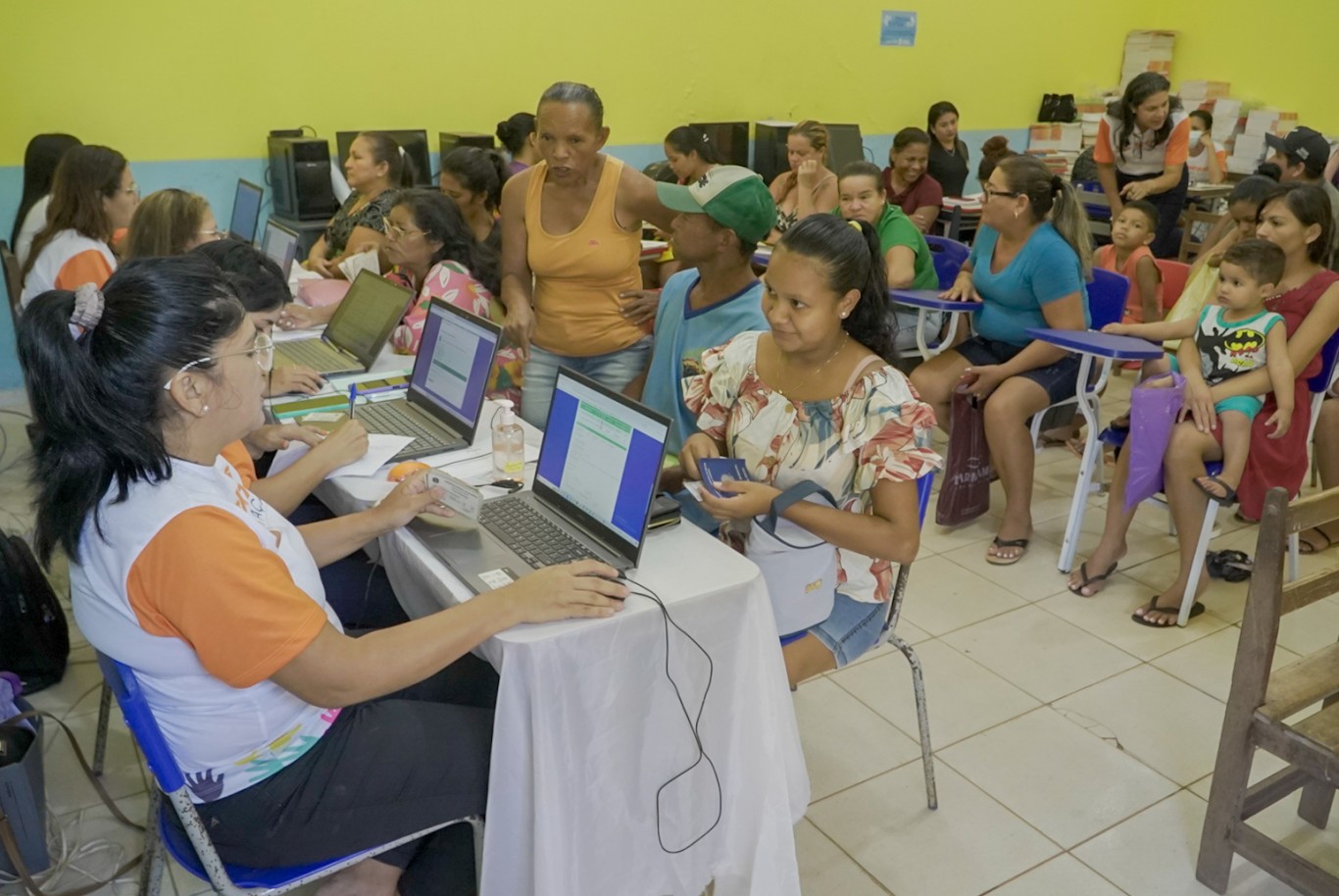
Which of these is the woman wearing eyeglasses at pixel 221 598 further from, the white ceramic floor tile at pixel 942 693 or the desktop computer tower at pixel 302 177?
the desktop computer tower at pixel 302 177

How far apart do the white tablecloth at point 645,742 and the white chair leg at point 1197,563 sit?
1.69 metres

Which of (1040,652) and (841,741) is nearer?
(841,741)

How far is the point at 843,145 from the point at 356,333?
4561mm

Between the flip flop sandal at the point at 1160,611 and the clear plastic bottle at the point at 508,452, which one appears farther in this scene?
the flip flop sandal at the point at 1160,611

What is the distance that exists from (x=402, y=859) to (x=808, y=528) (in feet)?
2.87

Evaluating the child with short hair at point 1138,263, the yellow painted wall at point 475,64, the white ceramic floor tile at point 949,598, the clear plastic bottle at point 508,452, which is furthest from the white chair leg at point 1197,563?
the yellow painted wall at point 475,64

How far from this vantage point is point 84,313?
51.3 inches

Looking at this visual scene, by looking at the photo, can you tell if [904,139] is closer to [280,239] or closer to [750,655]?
[280,239]

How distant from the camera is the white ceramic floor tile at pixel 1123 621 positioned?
292cm

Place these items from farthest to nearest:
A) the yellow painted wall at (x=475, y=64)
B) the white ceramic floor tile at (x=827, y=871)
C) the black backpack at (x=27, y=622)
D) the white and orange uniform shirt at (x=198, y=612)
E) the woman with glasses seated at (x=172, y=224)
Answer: the yellow painted wall at (x=475, y=64) < the woman with glasses seated at (x=172, y=224) < the black backpack at (x=27, y=622) < the white ceramic floor tile at (x=827, y=871) < the white and orange uniform shirt at (x=198, y=612)

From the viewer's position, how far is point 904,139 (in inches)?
231

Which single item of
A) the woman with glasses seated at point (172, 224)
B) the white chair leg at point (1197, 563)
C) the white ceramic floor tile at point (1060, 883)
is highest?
the woman with glasses seated at point (172, 224)

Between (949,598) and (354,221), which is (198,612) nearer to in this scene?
(949,598)

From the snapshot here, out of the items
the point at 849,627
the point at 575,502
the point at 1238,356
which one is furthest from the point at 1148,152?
the point at 575,502
